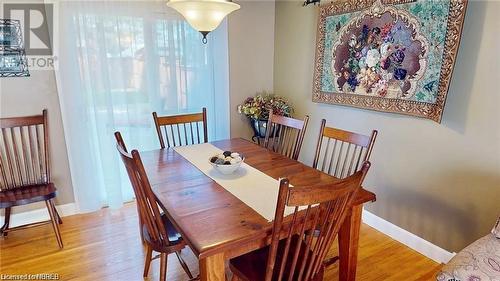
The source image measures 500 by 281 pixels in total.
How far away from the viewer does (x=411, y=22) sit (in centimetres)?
205

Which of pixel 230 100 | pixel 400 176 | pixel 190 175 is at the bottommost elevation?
pixel 400 176

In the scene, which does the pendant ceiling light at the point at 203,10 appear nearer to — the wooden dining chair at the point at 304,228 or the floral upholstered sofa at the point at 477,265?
the wooden dining chair at the point at 304,228

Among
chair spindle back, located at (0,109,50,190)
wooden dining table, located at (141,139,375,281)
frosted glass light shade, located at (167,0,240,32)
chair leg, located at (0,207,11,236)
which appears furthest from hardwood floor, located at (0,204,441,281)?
frosted glass light shade, located at (167,0,240,32)

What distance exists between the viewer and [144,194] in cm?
144

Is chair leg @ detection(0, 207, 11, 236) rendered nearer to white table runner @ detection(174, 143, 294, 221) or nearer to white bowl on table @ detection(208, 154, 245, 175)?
white table runner @ detection(174, 143, 294, 221)

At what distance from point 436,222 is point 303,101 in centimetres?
165

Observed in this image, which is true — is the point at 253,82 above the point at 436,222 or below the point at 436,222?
above

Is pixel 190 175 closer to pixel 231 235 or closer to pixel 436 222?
pixel 231 235

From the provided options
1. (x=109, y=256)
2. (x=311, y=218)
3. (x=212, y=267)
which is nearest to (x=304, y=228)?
(x=311, y=218)

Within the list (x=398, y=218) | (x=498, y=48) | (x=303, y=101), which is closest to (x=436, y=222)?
(x=398, y=218)

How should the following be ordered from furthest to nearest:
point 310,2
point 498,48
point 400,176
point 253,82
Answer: point 253,82 → point 310,2 → point 400,176 → point 498,48

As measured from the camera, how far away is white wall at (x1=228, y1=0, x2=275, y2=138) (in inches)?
129

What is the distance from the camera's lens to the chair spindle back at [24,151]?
7.79 ft

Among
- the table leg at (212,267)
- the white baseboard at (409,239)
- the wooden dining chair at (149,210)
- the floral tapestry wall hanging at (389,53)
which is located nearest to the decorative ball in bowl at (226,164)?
the wooden dining chair at (149,210)
